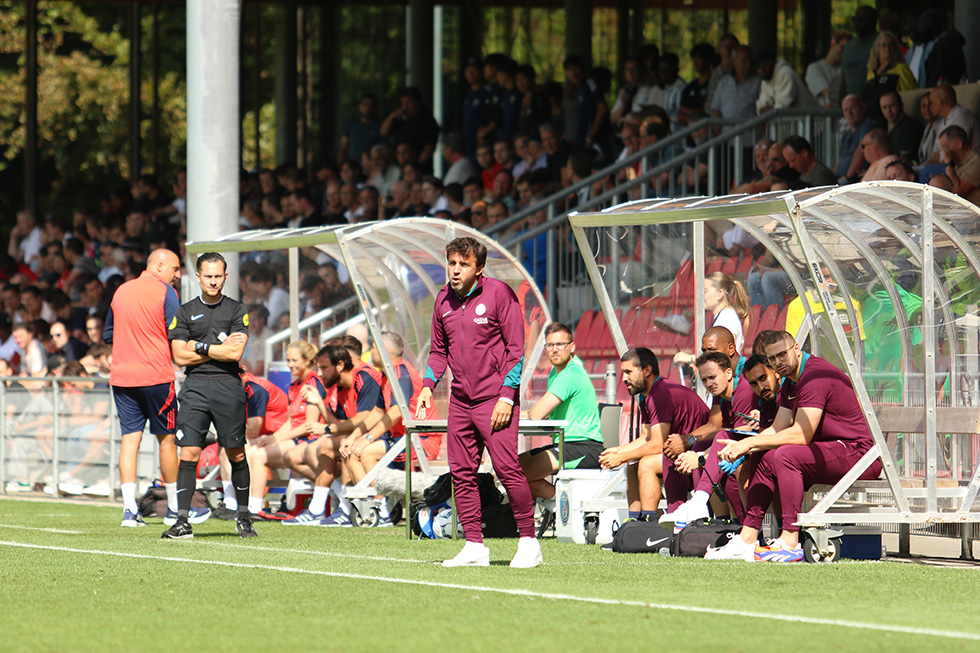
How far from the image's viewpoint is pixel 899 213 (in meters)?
10.1

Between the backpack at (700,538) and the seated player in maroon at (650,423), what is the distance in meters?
1.01

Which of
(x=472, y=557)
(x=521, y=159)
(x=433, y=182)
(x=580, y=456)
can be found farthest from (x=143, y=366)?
(x=521, y=159)

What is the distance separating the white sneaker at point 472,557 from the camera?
8.84 m

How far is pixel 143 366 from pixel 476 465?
3.81m

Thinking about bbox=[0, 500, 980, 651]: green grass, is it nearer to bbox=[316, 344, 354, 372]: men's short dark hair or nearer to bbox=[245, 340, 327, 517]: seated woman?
bbox=[316, 344, 354, 372]: men's short dark hair

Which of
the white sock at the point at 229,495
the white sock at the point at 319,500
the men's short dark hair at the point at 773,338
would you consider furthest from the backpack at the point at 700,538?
the white sock at the point at 229,495

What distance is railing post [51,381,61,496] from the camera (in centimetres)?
1547

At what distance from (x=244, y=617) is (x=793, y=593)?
2719 millimetres

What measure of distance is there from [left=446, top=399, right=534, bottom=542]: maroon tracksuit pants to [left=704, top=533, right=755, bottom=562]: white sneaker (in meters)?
1.35

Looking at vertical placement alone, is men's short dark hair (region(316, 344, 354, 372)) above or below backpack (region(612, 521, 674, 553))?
above

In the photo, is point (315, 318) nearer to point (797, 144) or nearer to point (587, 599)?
point (797, 144)

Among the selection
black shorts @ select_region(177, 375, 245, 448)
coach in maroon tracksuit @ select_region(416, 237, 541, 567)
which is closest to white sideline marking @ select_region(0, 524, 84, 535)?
black shorts @ select_region(177, 375, 245, 448)

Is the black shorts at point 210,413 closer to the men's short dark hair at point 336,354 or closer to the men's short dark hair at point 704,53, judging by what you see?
the men's short dark hair at point 336,354

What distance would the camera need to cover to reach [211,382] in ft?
36.5
